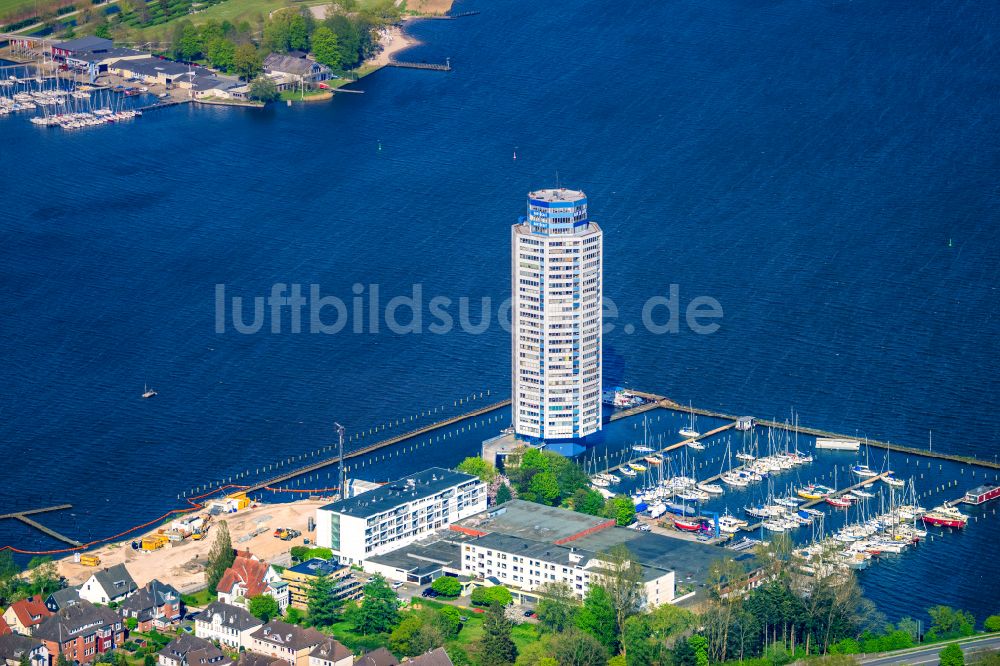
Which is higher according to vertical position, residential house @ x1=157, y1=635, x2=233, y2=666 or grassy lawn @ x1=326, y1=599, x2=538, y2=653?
residential house @ x1=157, y1=635, x2=233, y2=666

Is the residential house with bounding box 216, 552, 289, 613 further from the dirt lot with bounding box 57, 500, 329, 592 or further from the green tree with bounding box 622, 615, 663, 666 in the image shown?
the green tree with bounding box 622, 615, 663, 666

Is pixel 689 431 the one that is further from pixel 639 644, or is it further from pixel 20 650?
pixel 20 650

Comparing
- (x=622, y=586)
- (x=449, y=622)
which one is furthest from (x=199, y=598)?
(x=622, y=586)

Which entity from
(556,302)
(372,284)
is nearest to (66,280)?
(372,284)

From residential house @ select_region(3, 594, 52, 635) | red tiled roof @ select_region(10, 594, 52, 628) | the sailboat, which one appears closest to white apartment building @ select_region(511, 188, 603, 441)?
the sailboat

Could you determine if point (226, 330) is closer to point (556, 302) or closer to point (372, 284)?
point (372, 284)

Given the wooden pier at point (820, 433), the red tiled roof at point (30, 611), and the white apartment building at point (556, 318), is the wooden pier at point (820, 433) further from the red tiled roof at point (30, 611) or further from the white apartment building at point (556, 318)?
the red tiled roof at point (30, 611)

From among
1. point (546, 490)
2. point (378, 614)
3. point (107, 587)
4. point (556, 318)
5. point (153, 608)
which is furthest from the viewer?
point (556, 318)
